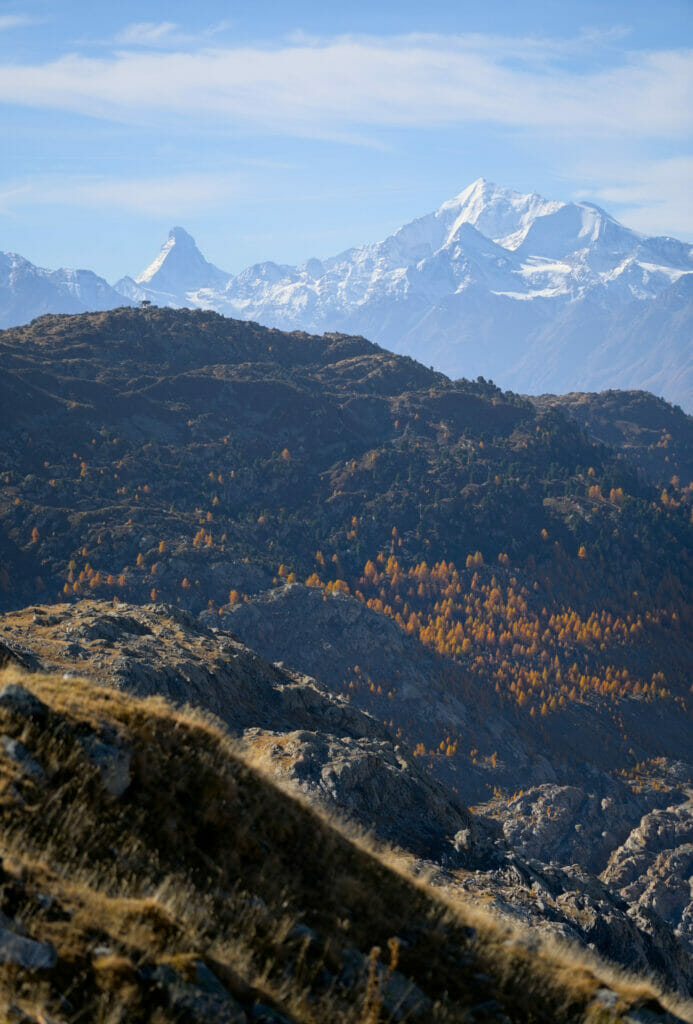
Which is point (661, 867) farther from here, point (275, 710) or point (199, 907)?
point (199, 907)

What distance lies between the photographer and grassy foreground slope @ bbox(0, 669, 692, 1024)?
510 inches

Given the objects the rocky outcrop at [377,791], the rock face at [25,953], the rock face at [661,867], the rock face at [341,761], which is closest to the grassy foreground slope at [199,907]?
the rock face at [25,953]

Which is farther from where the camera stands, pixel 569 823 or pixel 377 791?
pixel 569 823

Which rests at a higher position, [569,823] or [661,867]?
[661,867]

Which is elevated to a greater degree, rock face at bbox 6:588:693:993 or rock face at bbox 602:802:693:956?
rock face at bbox 6:588:693:993

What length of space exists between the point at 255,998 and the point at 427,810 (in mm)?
33355

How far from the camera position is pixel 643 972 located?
3800 centimetres

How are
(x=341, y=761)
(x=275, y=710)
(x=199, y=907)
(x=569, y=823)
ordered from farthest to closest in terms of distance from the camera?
(x=569, y=823)
(x=275, y=710)
(x=341, y=761)
(x=199, y=907)

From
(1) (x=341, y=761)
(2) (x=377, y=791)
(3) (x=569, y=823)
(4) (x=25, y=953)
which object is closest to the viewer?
A: (4) (x=25, y=953)

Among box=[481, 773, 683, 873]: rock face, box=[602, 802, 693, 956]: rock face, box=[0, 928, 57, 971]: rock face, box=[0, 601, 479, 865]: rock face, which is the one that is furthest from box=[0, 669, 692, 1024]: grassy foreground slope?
box=[481, 773, 683, 873]: rock face

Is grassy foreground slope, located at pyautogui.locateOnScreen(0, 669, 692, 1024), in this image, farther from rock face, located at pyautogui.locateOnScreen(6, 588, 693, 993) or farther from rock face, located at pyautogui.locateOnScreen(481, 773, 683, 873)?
rock face, located at pyautogui.locateOnScreen(481, 773, 683, 873)

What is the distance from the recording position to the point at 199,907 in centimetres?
1537

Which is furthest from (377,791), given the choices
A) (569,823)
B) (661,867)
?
(569,823)

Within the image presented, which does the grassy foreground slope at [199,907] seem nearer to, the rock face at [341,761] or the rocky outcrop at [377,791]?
the rock face at [341,761]
